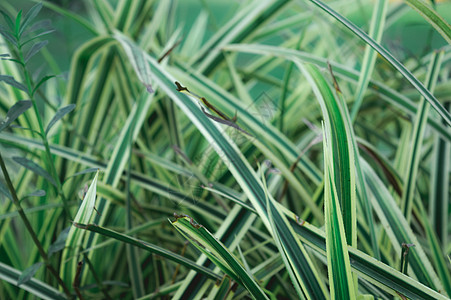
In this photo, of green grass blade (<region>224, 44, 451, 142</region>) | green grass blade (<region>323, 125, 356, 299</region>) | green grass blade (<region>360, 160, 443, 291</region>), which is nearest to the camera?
green grass blade (<region>323, 125, 356, 299</region>)

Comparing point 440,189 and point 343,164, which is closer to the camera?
point 343,164

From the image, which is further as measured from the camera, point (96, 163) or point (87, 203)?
point (96, 163)

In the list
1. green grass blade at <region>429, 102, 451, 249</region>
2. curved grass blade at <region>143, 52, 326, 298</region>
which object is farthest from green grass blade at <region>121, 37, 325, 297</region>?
green grass blade at <region>429, 102, 451, 249</region>

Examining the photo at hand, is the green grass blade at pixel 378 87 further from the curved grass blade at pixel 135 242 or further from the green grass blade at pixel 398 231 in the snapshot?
the curved grass blade at pixel 135 242

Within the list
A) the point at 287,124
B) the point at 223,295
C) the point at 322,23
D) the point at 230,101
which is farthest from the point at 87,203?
the point at 322,23

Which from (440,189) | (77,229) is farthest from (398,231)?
(77,229)

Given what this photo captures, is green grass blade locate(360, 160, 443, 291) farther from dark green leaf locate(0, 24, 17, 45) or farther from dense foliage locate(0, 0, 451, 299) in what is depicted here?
dark green leaf locate(0, 24, 17, 45)

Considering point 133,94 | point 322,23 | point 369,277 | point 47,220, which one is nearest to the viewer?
point 369,277

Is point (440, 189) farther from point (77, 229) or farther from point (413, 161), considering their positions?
point (77, 229)

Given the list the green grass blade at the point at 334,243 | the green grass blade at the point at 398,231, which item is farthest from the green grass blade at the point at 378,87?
the green grass blade at the point at 334,243

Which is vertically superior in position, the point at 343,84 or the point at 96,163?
the point at 343,84

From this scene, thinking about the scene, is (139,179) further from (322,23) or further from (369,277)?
(322,23)
